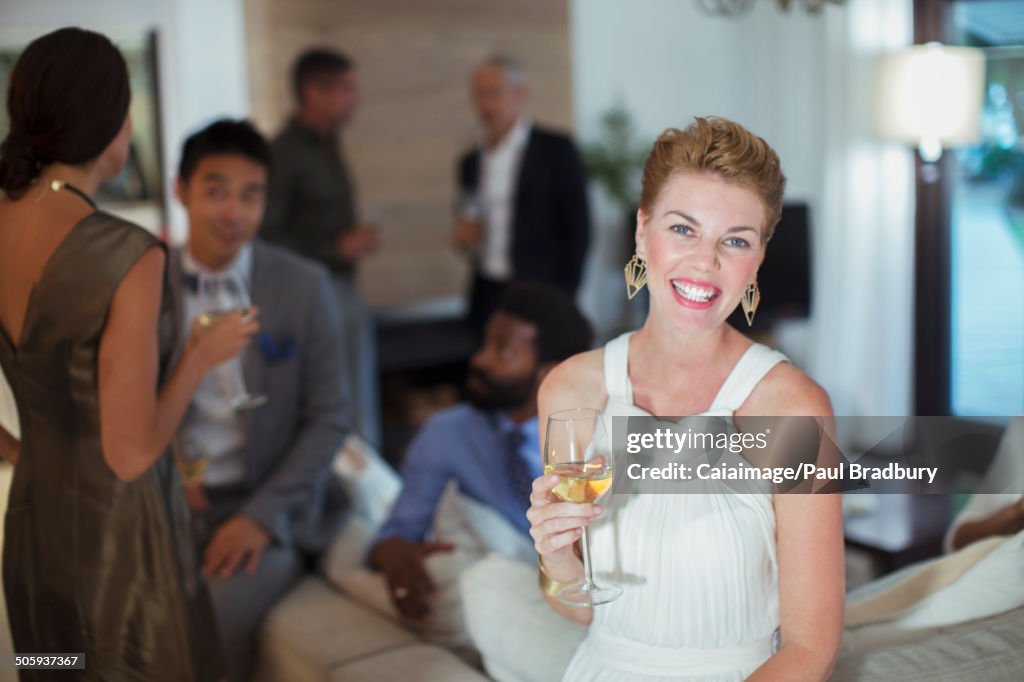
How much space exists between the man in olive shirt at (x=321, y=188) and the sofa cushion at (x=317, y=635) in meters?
1.43

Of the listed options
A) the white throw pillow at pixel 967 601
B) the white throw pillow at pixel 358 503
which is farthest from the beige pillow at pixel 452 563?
the white throw pillow at pixel 967 601

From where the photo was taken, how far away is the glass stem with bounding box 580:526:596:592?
4.18 feet

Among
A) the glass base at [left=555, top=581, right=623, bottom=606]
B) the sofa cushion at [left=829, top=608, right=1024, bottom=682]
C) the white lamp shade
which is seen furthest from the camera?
the white lamp shade

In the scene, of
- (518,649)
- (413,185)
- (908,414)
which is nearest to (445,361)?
(413,185)

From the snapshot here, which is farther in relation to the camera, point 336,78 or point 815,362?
point 815,362

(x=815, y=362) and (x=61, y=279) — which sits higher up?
(x=61, y=279)

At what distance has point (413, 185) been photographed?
4500 millimetres

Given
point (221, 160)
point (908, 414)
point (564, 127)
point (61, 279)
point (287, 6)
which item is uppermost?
point (287, 6)

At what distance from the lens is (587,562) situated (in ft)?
4.22

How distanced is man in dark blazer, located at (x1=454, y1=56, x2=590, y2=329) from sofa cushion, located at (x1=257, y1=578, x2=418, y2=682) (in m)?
1.78

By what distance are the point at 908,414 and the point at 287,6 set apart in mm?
3080

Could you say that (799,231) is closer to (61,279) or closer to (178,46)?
(178,46)

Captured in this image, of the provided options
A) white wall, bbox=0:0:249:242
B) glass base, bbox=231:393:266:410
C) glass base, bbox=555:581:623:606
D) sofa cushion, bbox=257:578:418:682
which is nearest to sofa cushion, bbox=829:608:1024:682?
glass base, bbox=555:581:623:606

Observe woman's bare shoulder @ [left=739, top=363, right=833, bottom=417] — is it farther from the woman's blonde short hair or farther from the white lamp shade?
the white lamp shade
